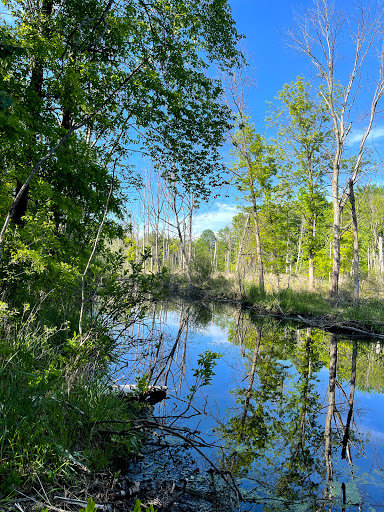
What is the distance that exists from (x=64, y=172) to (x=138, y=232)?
39648 mm

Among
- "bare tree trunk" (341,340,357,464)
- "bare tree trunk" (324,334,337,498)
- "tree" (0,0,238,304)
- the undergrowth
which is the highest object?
"tree" (0,0,238,304)

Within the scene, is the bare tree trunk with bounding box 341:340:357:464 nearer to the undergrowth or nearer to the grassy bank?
the undergrowth

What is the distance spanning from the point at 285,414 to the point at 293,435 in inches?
24.6

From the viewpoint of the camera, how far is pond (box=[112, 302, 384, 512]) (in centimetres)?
330

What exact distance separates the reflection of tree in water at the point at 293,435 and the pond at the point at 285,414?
0.01 m

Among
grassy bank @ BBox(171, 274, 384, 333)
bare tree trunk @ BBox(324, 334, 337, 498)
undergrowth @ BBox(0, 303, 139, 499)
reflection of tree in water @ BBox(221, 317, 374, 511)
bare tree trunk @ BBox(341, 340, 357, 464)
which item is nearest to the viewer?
undergrowth @ BBox(0, 303, 139, 499)

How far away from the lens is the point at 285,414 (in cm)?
500

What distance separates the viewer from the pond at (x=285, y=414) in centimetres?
330

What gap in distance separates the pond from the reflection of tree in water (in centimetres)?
1

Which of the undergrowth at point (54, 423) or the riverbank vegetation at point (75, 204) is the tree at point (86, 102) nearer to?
the riverbank vegetation at point (75, 204)

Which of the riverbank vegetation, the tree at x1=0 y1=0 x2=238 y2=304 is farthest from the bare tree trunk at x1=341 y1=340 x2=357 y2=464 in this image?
the tree at x1=0 y1=0 x2=238 y2=304

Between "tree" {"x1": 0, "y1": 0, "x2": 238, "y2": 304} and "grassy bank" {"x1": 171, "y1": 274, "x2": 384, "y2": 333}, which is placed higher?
"tree" {"x1": 0, "y1": 0, "x2": 238, "y2": 304}

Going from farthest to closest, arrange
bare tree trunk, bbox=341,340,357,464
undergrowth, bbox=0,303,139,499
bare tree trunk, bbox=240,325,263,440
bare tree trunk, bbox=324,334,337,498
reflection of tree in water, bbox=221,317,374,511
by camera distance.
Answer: bare tree trunk, bbox=240,325,263,440 → bare tree trunk, bbox=341,340,357,464 → bare tree trunk, bbox=324,334,337,498 → reflection of tree in water, bbox=221,317,374,511 → undergrowth, bbox=0,303,139,499

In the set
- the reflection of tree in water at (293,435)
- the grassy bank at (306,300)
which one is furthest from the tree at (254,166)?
the reflection of tree in water at (293,435)
